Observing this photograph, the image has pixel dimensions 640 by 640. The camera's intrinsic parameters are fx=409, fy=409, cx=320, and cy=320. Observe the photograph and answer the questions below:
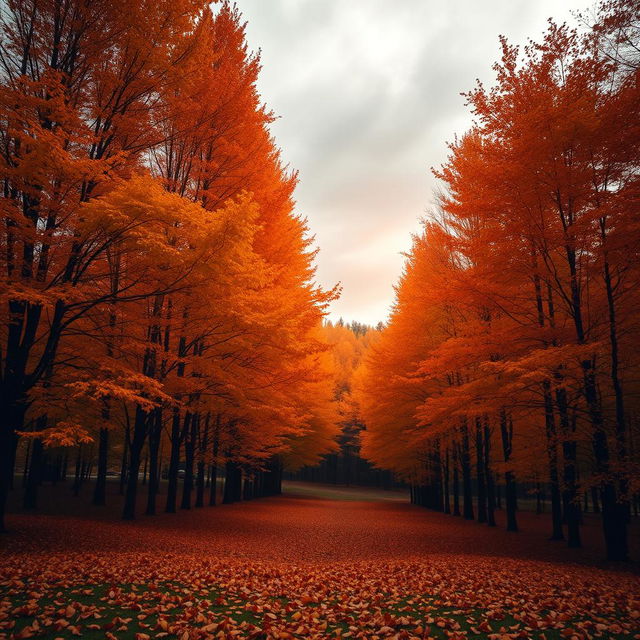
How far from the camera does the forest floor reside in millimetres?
3988

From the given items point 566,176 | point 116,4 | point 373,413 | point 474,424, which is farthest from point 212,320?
point 373,413

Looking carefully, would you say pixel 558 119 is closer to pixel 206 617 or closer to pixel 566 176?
pixel 566 176

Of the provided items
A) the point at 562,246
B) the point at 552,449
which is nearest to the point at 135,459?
the point at 552,449

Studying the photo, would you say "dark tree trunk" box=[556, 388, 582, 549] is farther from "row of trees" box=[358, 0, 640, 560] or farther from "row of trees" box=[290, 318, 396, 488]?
"row of trees" box=[290, 318, 396, 488]

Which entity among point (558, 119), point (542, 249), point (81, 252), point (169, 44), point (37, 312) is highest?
point (169, 44)

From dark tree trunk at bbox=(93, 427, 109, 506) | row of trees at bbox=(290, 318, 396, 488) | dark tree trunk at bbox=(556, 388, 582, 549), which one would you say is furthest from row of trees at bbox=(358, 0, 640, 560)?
row of trees at bbox=(290, 318, 396, 488)

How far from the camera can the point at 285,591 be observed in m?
5.41

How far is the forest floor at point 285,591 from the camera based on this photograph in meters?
3.99

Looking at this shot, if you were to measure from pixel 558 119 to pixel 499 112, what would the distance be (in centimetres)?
184

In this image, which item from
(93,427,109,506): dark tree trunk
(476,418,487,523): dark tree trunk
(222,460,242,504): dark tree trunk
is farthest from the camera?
→ (222,460,242,504): dark tree trunk

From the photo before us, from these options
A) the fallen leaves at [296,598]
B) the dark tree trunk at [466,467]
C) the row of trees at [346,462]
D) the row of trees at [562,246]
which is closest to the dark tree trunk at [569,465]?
the row of trees at [562,246]

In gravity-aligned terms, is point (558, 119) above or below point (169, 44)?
below

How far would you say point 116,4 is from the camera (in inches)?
286

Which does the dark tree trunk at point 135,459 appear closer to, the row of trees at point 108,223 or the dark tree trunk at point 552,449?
the row of trees at point 108,223
